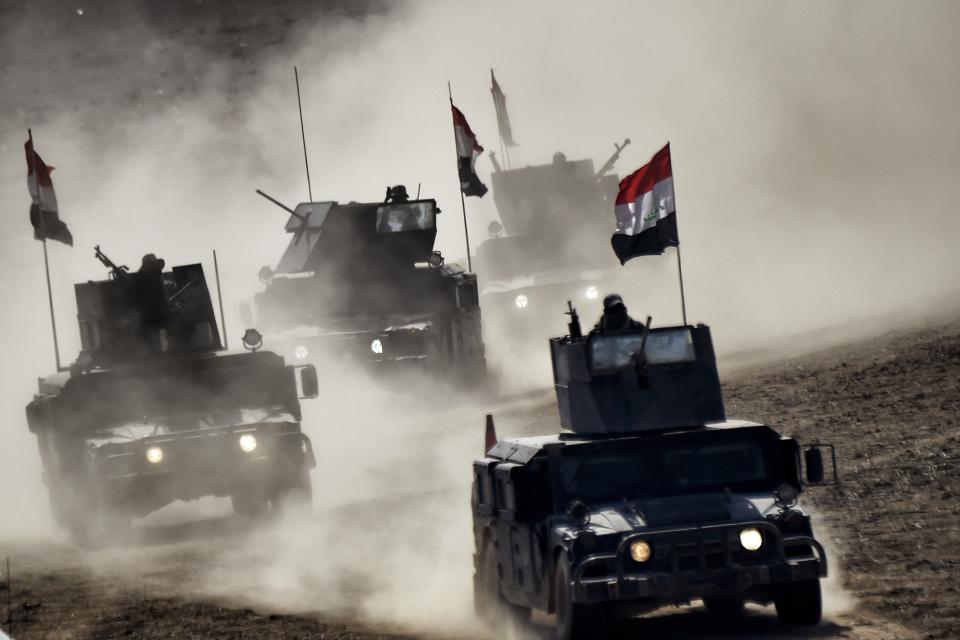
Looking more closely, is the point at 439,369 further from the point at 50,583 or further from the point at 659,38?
the point at 659,38

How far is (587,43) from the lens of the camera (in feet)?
190

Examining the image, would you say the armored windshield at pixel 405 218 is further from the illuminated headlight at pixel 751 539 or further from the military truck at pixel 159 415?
the illuminated headlight at pixel 751 539

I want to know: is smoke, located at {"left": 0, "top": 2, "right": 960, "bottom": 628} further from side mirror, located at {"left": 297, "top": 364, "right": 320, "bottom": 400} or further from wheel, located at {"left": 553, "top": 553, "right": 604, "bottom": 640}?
wheel, located at {"left": 553, "top": 553, "right": 604, "bottom": 640}

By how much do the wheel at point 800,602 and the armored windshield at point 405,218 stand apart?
19.7 meters

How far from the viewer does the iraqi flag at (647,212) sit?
14.0 m

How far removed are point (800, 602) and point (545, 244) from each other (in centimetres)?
2948

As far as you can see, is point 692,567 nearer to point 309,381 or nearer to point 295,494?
point 309,381

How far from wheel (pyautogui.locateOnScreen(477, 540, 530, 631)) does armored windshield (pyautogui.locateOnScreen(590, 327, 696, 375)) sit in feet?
4.28

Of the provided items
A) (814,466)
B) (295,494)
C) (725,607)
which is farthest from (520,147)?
(814,466)

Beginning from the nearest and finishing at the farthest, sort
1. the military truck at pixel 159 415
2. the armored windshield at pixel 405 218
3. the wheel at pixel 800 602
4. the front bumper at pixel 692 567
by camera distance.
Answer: the front bumper at pixel 692 567
the wheel at pixel 800 602
the military truck at pixel 159 415
the armored windshield at pixel 405 218

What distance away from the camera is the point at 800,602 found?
397 inches

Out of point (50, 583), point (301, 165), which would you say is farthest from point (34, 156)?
point (301, 165)

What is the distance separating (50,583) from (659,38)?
143 feet

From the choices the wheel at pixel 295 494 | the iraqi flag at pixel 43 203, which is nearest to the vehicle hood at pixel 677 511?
the wheel at pixel 295 494
